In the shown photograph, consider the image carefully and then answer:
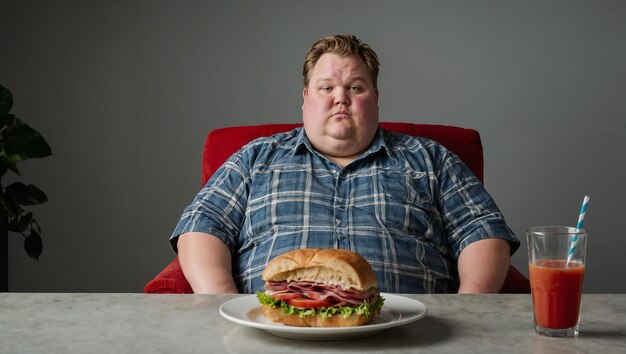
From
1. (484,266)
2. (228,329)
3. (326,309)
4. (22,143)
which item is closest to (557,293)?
(326,309)

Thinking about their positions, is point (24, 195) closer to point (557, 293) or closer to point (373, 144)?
point (373, 144)

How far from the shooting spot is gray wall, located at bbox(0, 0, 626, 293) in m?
3.77

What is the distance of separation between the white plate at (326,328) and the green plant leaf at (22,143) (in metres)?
2.18

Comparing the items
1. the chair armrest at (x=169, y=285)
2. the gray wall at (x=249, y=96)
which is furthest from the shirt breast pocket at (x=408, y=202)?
the gray wall at (x=249, y=96)

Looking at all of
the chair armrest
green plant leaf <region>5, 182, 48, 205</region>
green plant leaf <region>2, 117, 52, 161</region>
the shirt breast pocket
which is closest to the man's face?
the shirt breast pocket

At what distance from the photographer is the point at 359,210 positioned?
2.23m

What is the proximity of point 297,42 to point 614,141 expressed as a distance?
1574 mm

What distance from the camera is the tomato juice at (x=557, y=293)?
1.16 meters

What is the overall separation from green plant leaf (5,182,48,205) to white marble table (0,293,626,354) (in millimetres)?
2066

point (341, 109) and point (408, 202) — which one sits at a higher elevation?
point (341, 109)

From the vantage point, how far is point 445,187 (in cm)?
231

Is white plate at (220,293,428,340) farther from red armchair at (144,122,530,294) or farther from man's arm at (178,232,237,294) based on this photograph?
red armchair at (144,122,530,294)

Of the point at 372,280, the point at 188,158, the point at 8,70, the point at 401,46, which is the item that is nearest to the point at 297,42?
the point at 401,46

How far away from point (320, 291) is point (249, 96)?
2.72 m
